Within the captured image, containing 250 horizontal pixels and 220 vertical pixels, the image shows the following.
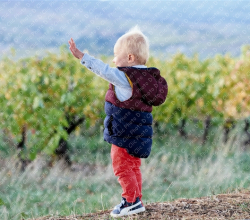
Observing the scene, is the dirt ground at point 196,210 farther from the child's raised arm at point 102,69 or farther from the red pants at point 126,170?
the child's raised arm at point 102,69

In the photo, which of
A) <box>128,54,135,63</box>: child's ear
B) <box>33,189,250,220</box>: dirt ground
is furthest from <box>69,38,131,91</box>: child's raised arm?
<box>33,189,250,220</box>: dirt ground

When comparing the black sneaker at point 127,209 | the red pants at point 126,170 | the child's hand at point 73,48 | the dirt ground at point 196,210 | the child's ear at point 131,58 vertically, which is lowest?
the dirt ground at point 196,210

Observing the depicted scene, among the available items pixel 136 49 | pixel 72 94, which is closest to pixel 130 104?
pixel 136 49

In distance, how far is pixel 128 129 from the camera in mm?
2900

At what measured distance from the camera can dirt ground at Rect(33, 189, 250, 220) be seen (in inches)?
120

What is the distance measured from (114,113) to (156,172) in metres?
2.87

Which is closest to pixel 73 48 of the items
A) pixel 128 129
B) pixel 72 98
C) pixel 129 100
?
pixel 129 100

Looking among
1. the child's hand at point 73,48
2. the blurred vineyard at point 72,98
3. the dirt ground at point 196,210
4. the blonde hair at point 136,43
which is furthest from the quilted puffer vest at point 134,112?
the blurred vineyard at point 72,98

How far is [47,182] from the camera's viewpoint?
17.2 ft

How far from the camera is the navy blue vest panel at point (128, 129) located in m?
2.90

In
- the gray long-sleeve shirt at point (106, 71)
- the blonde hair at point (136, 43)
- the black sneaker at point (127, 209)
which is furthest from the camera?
the black sneaker at point (127, 209)

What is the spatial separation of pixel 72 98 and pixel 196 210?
2731mm

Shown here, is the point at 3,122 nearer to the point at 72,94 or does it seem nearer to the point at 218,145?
the point at 72,94

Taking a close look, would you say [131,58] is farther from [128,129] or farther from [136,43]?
[128,129]
